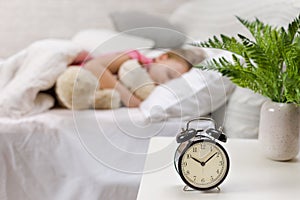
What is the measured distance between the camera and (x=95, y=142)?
66.4 inches

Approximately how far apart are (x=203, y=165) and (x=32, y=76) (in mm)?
969

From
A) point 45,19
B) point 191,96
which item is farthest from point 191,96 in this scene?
point 45,19

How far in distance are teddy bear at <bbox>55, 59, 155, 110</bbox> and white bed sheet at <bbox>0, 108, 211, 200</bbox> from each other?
0.10m

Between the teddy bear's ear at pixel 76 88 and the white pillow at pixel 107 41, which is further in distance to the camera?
the white pillow at pixel 107 41

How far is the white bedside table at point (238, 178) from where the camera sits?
3.56 ft

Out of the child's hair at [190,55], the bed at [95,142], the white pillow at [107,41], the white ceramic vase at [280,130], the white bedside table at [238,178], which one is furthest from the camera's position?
the white pillow at [107,41]

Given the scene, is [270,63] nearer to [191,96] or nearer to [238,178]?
[238,178]

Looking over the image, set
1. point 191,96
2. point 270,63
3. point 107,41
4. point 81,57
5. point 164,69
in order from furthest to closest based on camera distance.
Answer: point 107,41 < point 81,57 < point 164,69 < point 191,96 < point 270,63

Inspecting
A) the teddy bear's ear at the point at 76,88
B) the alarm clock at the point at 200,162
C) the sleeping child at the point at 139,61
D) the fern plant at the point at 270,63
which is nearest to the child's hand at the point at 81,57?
the sleeping child at the point at 139,61

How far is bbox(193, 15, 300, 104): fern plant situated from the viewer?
3.87ft

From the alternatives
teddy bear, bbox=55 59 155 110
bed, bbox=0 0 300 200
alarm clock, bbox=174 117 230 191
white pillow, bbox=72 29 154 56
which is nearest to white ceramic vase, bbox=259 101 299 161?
alarm clock, bbox=174 117 230 191

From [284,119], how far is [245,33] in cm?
82

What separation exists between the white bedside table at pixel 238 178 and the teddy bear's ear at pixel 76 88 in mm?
490

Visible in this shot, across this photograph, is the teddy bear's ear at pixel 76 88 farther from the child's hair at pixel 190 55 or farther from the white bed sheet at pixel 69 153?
the child's hair at pixel 190 55
